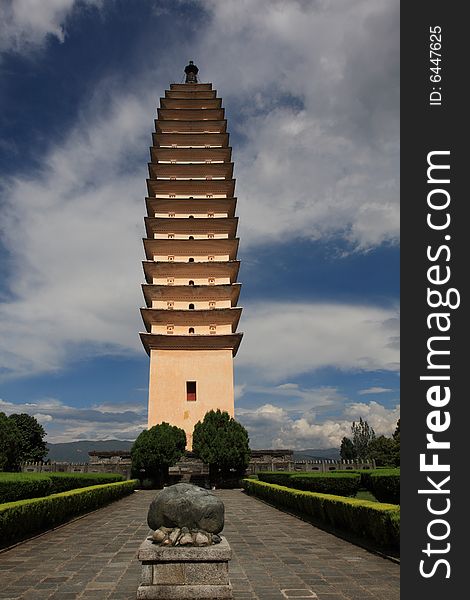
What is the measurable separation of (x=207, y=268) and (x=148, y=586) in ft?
98.4

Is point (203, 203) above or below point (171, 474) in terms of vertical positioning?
above

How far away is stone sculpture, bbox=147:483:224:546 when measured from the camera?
6.10 m

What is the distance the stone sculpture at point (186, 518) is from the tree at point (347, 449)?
61.1 meters

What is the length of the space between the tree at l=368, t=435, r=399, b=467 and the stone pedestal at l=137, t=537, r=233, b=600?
3228cm

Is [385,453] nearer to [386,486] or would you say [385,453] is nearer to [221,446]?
[221,446]

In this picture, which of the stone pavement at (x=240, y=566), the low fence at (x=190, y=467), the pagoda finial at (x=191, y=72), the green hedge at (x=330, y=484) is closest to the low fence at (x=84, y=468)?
the low fence at (x=190, y=467)

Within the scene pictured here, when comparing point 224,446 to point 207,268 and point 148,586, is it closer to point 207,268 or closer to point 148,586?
point 207,268

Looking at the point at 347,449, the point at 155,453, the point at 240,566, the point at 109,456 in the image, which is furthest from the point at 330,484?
the point at 347,449

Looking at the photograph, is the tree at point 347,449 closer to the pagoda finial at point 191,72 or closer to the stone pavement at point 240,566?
the pagoda finial at point 191,72

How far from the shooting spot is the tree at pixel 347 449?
64188 mm

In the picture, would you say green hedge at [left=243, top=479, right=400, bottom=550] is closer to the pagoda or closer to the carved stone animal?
the carved stone animal

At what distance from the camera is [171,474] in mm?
27562

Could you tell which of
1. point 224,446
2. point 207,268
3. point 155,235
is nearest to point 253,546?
point 224,446

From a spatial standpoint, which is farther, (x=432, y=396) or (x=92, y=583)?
(x=92, y=583)
